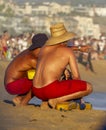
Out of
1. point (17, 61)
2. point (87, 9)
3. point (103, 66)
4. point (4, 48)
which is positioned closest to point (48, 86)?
point (17, 61)

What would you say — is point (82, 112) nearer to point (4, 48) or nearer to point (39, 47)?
point (39, 47)

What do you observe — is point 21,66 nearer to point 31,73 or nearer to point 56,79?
point 31,73

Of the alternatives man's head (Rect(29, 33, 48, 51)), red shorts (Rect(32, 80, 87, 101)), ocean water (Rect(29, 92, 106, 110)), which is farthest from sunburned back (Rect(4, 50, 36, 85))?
ocean water (Rect(29, 92, 106, 110))

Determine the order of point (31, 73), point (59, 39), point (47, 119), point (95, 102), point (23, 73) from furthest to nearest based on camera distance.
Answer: point (95, 102), point (23, 73), point (31, 73), point (59, 39), point (47, 119)

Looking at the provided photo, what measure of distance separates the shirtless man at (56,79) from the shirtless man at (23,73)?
0.52 metres

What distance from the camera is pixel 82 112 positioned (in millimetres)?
6789

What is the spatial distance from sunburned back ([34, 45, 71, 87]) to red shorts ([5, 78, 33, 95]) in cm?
54

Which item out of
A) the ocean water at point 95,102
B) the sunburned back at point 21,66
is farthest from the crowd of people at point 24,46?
the sunburned back at point 21,66

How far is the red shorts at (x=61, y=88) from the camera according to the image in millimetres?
6836

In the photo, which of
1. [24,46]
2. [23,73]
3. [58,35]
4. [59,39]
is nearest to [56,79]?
[59,39]

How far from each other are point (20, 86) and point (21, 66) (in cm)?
28

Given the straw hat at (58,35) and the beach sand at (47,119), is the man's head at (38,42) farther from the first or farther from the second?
the beach sand at (47,119)

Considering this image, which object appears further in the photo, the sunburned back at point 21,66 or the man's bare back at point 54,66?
the sunburned back at point 21,66

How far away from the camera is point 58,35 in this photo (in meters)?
7.21
